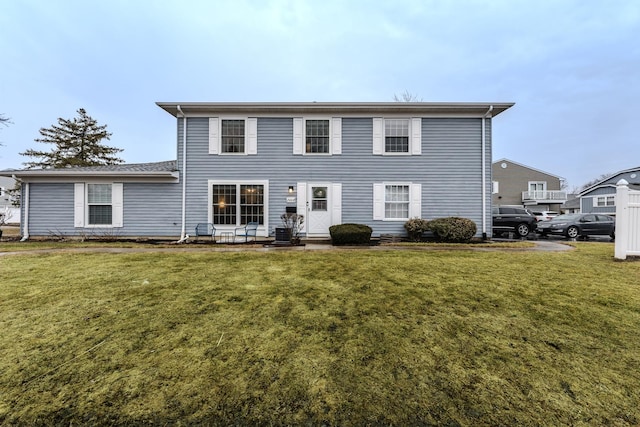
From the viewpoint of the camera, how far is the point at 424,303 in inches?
144

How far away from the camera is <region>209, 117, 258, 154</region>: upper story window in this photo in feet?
34.4

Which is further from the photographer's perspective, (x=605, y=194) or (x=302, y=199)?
(x=605, y=194)

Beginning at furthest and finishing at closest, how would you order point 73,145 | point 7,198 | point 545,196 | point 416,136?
point 7,198 → point 545,196 → point 73,145 → point 416,136

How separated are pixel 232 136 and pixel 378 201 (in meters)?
6.58

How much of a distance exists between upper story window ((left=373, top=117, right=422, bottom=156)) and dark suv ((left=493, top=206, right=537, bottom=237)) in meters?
6.85

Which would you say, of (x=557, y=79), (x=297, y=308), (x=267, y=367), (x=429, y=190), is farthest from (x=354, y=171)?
(x=557, y=79)

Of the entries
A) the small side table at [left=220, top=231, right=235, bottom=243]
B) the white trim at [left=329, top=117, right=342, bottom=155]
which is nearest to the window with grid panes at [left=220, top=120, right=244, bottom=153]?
the small side table at [left=220, top=231, right=235, bottom=243]

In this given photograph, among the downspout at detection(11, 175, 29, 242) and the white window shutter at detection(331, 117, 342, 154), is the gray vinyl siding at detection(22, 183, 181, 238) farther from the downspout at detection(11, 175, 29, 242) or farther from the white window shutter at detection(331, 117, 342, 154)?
the white window shutter at detection(331, 117, 342, 154)

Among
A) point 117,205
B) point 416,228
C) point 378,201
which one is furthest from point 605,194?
point 117,205

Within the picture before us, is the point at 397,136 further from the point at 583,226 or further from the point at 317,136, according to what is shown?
the point at 583,226

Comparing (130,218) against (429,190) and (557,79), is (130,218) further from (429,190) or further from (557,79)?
(557,79)

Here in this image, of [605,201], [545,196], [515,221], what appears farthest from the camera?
[545,196]

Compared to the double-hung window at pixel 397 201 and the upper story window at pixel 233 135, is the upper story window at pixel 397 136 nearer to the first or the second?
the double-hung window at pixel 397 201

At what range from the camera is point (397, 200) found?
10672 mm
